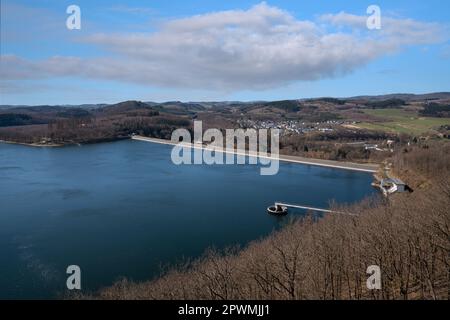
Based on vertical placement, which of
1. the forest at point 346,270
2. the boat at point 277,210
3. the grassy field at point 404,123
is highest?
the grassy field at point 404,123

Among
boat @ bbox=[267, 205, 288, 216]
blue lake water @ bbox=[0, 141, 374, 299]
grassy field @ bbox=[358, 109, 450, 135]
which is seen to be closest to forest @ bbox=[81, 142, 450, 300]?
blue lake water @ bbox=[0, 141, 374, 299]

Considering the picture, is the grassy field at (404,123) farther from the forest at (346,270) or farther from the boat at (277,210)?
the forest at (346,270)

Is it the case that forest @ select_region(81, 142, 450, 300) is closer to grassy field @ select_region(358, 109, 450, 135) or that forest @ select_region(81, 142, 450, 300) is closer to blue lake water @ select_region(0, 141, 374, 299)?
blue lake water @ select_region(0, 141, 374, 299)

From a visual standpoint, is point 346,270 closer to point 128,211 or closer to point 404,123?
point 128,211

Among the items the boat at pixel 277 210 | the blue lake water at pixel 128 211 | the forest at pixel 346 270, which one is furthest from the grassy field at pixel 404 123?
the forest at pixel 346 270

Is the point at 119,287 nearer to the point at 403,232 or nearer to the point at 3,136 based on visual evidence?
the point at 403,232

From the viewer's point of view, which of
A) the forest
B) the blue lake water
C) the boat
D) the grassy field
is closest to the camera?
the forest
